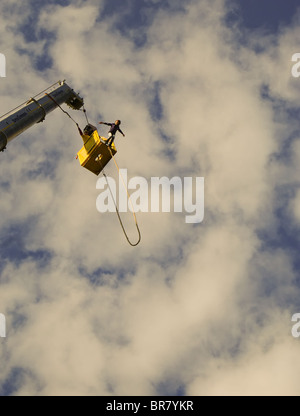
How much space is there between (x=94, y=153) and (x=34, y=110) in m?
3.03

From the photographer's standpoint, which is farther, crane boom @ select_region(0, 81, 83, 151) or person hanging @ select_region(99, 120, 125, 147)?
person hanging @ select_region(99, 120, 125, 147)

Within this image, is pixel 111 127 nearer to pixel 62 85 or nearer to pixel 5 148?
pixel 62 85

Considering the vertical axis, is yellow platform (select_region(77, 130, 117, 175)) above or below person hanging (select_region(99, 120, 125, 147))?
below

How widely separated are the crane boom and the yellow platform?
2.15 metres

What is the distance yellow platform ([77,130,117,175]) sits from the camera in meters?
15.6

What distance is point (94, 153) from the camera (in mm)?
15617

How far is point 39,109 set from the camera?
14898 mm

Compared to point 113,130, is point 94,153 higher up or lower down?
lower down

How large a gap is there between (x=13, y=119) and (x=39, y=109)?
6.47 feet

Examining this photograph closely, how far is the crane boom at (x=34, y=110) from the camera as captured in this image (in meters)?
12.8

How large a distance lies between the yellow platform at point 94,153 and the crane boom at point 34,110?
2.15 meters

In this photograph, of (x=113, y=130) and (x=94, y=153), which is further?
(x=113, y=130)

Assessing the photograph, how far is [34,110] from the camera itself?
1457cm
